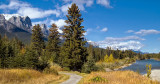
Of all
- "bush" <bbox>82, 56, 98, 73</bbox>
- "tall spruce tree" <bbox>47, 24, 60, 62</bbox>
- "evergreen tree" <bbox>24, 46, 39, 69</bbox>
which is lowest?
"bush" <bbox>82, 56, 98, 73</bbox>

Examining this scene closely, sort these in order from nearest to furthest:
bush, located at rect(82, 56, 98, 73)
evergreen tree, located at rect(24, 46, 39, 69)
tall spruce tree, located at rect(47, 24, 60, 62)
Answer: evergreen tree, located at rect(24, 46, 39, 69), bush, located at rect(82, 56, 98, 73), tall spruce tree, located at rect(47, 24, 60, 62)

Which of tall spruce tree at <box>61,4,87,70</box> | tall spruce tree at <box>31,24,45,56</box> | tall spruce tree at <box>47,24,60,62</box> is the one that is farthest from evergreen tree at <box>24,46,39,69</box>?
tall spruce tree at <box>31,24,45,56</box>

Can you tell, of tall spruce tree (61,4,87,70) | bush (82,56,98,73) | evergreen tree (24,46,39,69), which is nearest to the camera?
evergreen tree (24,46,39,69)

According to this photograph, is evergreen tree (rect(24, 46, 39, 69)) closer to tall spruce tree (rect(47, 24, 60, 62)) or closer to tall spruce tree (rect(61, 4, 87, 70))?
tall spruce tree (rect(61, 4, 87, 70))

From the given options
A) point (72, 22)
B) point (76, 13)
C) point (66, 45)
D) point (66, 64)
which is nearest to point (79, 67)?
point (66, 64)

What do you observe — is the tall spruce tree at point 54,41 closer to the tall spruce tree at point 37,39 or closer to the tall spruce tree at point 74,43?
the tall spruce tree at point 37,39

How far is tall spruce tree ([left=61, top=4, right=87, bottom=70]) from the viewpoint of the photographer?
28.0 meters

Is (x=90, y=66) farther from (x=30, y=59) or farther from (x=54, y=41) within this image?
(x=54, y=41)

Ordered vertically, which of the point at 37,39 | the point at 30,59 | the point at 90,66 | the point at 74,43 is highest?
the point at 37,39

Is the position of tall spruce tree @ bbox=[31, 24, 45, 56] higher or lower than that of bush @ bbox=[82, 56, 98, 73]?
higher

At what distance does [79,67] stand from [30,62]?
41.6 ft

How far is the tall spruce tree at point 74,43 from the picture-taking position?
1104 inches

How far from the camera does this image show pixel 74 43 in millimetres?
28906

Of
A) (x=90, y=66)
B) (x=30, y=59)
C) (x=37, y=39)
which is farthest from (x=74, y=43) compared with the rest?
(x=37, y=39)
